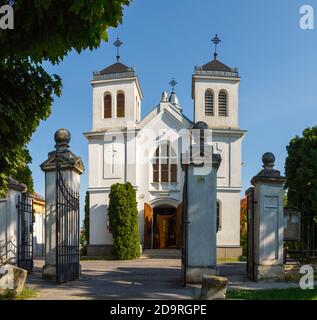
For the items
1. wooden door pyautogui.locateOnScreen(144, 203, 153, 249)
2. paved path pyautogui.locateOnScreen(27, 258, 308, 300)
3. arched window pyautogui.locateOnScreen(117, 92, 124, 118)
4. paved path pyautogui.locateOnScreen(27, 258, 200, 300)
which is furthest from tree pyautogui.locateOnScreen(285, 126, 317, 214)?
arched window pyautogui.locateOnScreen(117, 92, 124, 118)

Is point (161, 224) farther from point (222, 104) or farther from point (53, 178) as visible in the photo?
point (53, 178)

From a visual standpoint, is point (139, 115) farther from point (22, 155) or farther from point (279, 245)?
point (22, 155)

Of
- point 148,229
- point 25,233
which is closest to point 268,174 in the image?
point 25,233

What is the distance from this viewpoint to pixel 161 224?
2927cm

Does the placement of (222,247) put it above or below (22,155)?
below

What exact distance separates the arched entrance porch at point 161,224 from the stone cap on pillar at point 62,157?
1599 centimetres

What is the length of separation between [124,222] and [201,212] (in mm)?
15314

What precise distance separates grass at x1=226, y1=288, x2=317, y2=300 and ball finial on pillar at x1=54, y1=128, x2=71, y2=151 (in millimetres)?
5276

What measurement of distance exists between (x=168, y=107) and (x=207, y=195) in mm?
19087

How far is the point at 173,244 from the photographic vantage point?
1136 inches

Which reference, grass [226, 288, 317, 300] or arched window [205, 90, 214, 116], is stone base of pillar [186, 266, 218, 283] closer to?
grass [226, 288, 317, 300]

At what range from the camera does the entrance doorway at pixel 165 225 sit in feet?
94.9
